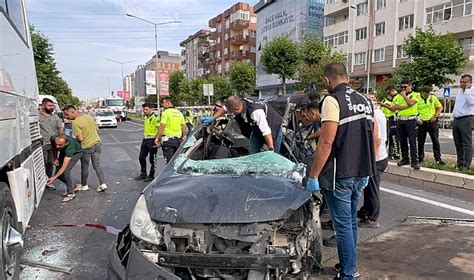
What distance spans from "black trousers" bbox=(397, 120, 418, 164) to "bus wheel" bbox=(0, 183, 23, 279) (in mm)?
6582

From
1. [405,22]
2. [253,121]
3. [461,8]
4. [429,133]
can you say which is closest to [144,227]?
[253,121]

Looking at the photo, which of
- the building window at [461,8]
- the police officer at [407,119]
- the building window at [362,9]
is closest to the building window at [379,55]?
the building window at [362,9]

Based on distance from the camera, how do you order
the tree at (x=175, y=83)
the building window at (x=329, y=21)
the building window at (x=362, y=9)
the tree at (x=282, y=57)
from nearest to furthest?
the tree at (x=282, y=57) → the building window at (x=362, y=9) → the building window at (x=329, y=21) → the tree at (x=175, y=83)

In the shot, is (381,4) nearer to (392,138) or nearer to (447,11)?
(447,11)

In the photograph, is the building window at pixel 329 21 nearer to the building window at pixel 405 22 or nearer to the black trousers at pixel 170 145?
the building window at pixel 405 22

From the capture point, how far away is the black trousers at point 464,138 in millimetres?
6898

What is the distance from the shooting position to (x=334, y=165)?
122 inches

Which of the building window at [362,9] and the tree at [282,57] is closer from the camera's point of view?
the tree at [282,57]

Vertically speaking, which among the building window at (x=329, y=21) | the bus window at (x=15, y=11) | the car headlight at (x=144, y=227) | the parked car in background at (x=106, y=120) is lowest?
the parked car in background at (x=106, y=120)

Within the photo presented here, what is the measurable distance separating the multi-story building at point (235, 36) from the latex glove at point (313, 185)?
6156 centimetres

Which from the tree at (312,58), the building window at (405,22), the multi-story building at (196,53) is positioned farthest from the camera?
the multi-story building at (196,53)

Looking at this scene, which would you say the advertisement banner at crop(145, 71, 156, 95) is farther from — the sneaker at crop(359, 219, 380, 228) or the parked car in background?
the sneaker at crop(359, 219, 380, 228)

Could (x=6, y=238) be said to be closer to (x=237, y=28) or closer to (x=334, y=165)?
(x=334, y=165)

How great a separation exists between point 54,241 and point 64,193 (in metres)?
2.67
